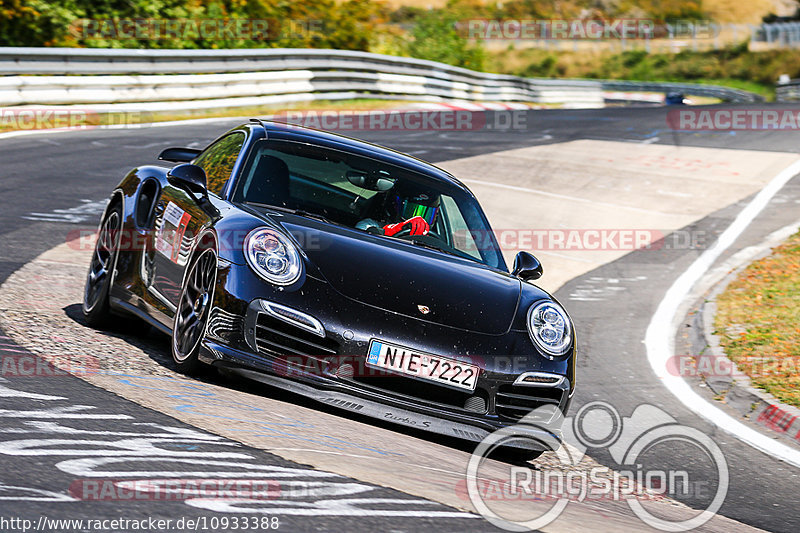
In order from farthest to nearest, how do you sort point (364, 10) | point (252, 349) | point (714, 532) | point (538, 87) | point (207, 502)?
1. point (538, 87)
2. point (364, 10)
3. point (252, 349)
4. point (714, 532)
5. point (207, 502)

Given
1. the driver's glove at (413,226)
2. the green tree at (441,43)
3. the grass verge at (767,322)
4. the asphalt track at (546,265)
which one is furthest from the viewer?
the green tree at (441,43)

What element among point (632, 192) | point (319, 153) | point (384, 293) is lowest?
point (632, 192)

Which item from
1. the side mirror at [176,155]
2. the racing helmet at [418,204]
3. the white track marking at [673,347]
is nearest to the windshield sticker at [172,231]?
the side mirror at [176,155]

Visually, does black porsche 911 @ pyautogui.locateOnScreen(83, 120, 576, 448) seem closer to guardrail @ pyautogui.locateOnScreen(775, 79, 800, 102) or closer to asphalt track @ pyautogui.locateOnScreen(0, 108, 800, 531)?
asphalt track @ pyautogui.locateOnScreen(0, 108, 800, 531)

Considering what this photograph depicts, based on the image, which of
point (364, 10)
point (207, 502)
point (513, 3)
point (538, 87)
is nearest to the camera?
point (207, 502)

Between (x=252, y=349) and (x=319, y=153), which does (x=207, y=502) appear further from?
(x=319, y=153)

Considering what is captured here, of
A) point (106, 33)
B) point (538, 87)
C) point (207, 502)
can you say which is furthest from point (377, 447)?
point (538, 87)

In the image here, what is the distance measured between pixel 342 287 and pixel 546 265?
632cm

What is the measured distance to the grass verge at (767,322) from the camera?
7.61 m

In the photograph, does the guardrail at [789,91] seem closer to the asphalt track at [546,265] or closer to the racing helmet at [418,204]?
the asphalt track at [546,265]

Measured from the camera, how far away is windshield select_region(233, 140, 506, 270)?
603 centimetres

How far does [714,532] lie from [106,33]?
20.9 meters

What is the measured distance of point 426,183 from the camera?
6.46 metres

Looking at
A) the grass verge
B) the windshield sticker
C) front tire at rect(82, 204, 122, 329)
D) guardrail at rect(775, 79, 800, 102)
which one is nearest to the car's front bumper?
the windshield sticker
